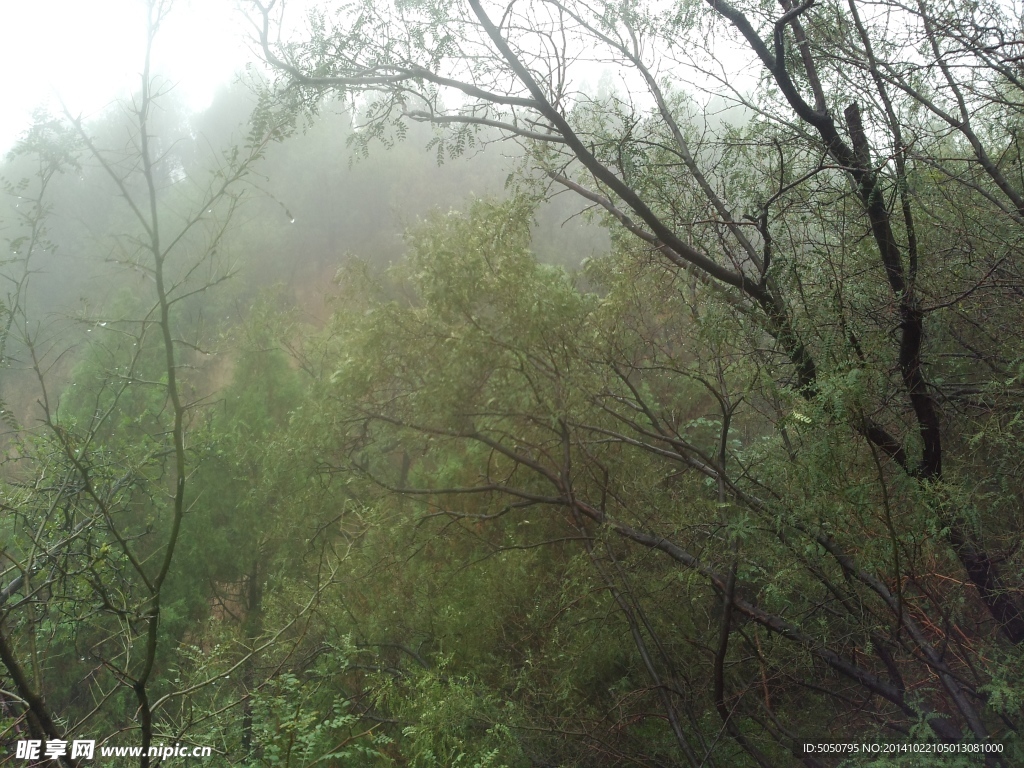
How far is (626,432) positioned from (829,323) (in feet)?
9.32

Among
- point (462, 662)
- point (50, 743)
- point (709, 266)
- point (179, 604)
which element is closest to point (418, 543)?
point (462, 662)

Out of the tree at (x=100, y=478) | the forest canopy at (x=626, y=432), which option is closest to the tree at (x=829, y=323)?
the forest canopy at (x=626, y=432)

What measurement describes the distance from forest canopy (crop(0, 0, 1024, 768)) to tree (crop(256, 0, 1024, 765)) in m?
0.03

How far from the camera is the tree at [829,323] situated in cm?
374

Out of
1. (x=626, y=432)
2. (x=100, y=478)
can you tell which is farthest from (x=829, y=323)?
(x=100, y=478)

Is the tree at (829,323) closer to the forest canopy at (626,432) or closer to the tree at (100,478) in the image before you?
the forest canopy at (626,432)

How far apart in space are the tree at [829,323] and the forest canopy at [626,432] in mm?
33

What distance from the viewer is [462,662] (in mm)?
6723

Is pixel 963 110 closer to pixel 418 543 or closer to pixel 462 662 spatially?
pixel 418 543

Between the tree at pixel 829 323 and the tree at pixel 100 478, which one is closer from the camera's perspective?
the tree at pixel 100 478

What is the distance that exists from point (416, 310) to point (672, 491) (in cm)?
249

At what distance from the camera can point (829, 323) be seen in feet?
12.8

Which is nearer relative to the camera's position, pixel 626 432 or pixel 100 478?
pixel 100 478

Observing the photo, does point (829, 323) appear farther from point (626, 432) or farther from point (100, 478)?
point (100, 478)
